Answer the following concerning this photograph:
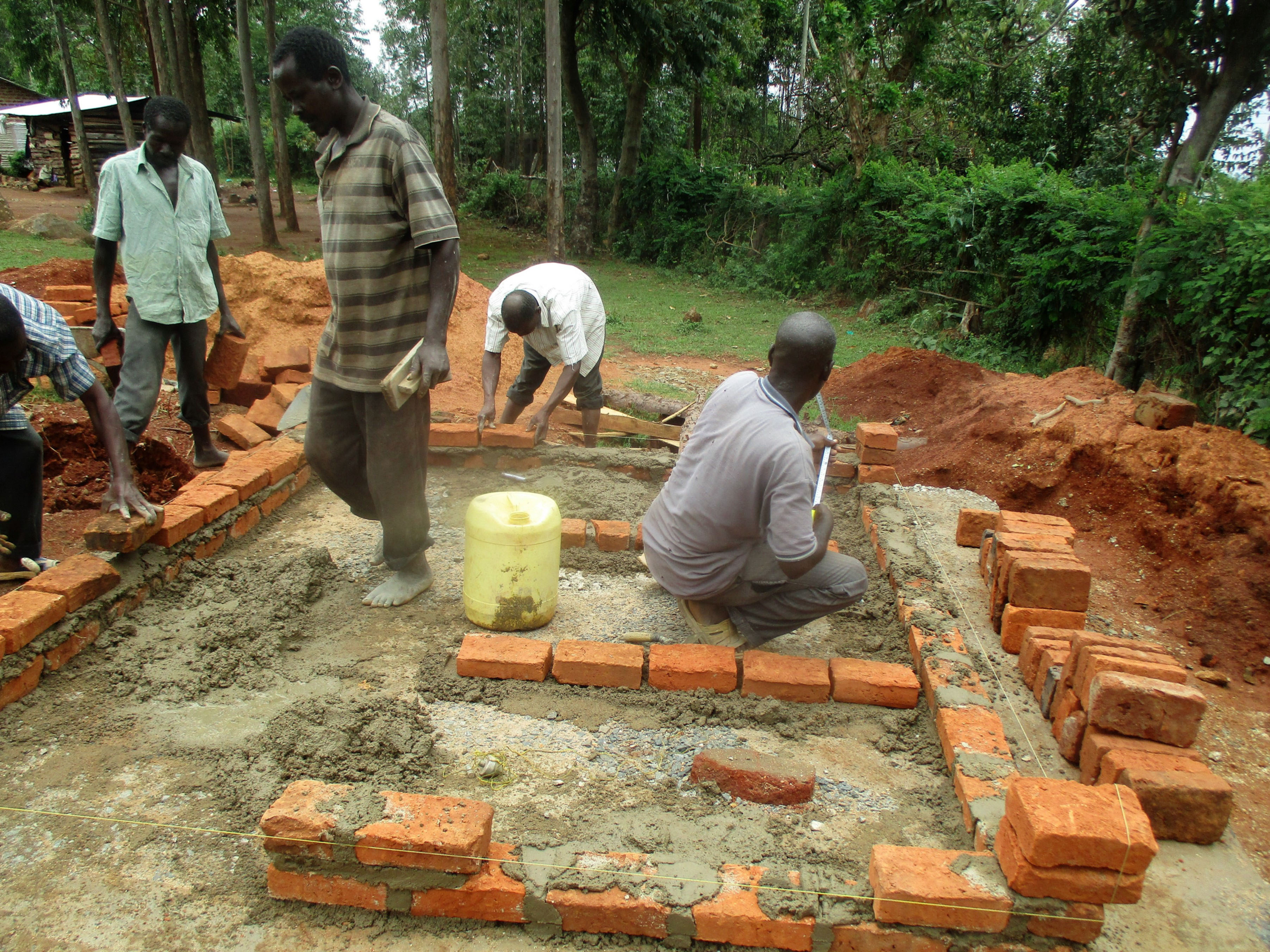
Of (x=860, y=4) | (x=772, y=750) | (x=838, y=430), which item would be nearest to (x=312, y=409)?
(x=772, y=750)

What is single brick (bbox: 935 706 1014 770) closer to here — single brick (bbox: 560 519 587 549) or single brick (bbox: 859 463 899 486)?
single brick (bbox: 560 519 587 549)

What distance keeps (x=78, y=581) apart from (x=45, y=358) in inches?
33.7

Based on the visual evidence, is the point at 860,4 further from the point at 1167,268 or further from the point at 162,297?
the point at 162,297

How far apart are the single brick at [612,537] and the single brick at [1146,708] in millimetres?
2087

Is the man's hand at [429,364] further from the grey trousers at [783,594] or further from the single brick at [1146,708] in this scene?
the single brick at [1146,708]

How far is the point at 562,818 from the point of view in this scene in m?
2.39

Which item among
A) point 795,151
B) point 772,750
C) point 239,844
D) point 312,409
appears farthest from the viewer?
point 795,151

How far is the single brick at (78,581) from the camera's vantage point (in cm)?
295

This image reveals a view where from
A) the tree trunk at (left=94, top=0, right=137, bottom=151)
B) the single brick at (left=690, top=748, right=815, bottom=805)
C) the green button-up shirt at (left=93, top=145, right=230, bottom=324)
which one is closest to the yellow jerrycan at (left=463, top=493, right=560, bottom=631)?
the single brick at (left=690, top=748, right=815, bottom=805)

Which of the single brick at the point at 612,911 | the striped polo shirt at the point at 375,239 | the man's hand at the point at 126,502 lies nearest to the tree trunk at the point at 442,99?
the striped polo shirt at the point at 375,239

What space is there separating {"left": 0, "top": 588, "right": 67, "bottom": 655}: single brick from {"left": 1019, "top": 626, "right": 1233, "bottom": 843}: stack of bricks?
3.38m

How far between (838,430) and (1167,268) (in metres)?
2.90

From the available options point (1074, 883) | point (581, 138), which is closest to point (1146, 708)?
point (1074, 883)

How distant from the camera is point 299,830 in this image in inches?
79.2
